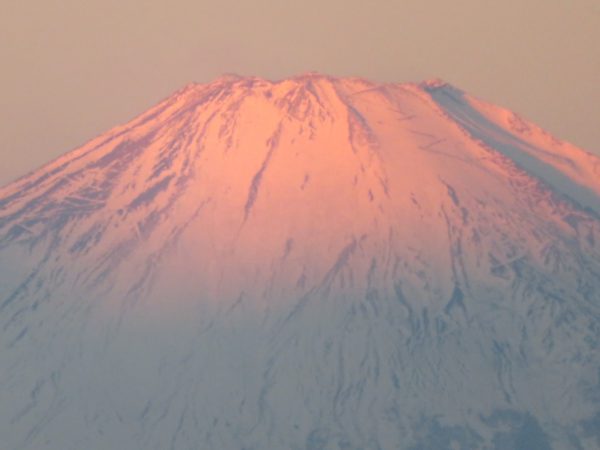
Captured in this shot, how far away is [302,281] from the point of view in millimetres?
67812

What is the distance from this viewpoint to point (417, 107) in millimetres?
77438

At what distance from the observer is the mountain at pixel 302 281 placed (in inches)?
2450

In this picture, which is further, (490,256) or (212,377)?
(490,256)

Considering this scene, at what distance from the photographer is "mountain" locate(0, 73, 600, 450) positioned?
62.2m

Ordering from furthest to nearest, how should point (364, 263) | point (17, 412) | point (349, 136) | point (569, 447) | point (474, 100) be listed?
1. point (474, 100)
2. point (349, 136)
3. point (364, 263)
4. point (17, 412)
5. point (569, 447)

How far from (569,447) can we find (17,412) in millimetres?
22747

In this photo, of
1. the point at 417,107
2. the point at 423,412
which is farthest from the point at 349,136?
the point at 423,412

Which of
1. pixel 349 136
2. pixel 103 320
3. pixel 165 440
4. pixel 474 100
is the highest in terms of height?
pixel 474 100

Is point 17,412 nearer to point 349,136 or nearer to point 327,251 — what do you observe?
point 327,251

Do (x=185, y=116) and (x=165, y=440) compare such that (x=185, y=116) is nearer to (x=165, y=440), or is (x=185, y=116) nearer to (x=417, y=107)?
(x=417, y=107)

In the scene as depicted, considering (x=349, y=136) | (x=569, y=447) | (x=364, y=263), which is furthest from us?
(x=349, y=136)

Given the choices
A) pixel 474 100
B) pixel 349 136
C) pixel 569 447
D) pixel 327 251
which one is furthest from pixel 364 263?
pixel 474 100

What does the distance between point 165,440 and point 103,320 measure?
8911 millimetres

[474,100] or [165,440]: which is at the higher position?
[474,100]
